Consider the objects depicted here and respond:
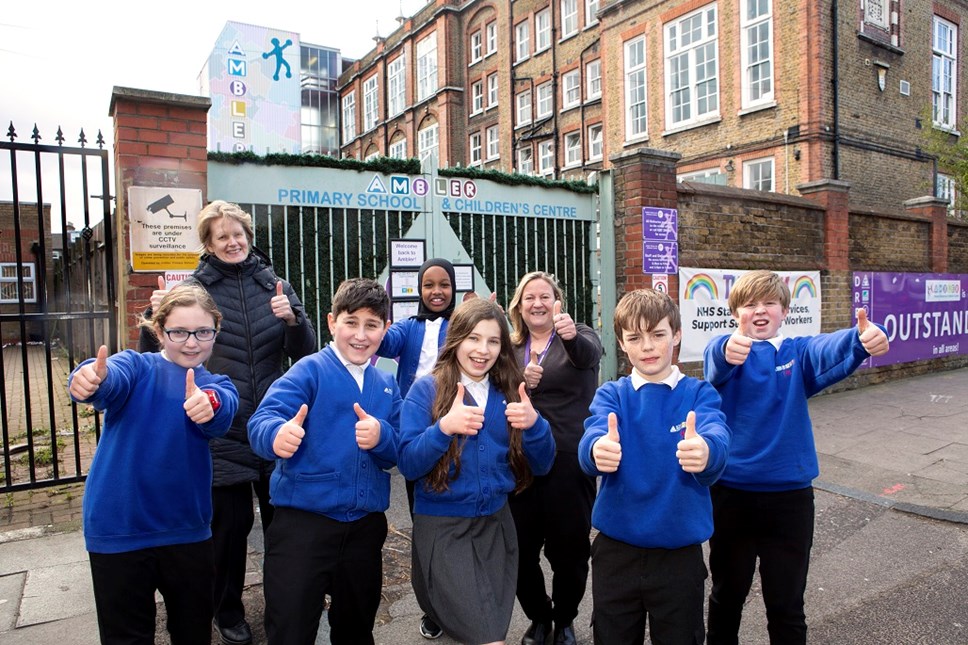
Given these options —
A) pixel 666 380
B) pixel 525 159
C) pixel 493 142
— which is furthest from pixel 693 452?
pixel 493 142

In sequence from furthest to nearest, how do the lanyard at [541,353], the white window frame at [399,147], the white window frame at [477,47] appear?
the white window frame at [399,147], the white window frame at [477,47], the lanyard at [541,353]

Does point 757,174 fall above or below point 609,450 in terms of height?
above

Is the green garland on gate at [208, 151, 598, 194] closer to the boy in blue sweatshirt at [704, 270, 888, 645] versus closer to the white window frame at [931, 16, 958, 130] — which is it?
the boy in blue sweatshirt at [704, 270, 888, 645]

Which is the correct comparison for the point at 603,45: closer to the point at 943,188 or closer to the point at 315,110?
the point at 943,188

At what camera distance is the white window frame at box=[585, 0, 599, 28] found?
25.0 m

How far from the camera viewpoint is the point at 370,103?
40750mm

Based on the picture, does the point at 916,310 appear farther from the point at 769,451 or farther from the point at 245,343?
the point at 245,343

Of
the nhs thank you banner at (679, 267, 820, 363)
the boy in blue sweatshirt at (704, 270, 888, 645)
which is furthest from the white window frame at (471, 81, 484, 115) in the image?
the boy in blue sweatshirt at (704, 270, 888, 645)

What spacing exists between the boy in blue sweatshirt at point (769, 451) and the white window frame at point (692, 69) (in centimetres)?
1718

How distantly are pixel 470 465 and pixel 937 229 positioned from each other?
12.1 metres

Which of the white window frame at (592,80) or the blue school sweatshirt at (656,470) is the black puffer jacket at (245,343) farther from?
the white window frame at (592,80)

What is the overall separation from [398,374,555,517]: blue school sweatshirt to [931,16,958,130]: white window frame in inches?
809

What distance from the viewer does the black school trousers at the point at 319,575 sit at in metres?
2.25

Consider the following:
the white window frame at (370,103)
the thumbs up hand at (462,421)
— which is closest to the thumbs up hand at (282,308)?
the thumbs up hand at (462,421)
